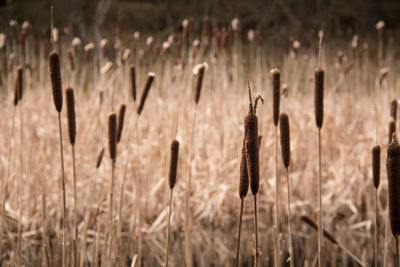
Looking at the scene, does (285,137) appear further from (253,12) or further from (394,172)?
(253,12)

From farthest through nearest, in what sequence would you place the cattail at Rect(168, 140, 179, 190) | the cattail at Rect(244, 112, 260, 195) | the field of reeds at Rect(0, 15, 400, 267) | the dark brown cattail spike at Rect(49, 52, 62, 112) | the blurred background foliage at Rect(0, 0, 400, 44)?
1. the blurred background foliage at Rect(0, 0, 400, 44)
2. the field of reeds at Rect(0, 15, 400, 267)
3. the cattail at Rect(168, 140, 179, 190)
4. the dark brown cattail spike at Rect(49, 52, 62, 112)
5. the cattail at Rect(244, 112, 260, 195)

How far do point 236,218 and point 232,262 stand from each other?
46 centimetres

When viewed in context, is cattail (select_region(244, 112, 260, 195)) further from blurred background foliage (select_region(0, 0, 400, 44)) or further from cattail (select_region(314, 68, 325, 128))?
blurred background foliage (select_region(0, 0, 400, 44))

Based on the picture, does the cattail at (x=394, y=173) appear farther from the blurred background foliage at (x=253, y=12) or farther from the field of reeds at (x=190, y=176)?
the blurred background foliage at (x=253, y=12)

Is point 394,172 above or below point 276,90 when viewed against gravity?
below

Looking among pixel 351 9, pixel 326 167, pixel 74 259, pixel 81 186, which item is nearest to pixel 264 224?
pixel 326 167

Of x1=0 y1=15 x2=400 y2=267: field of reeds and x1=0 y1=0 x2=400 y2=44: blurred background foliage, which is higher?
x1=0 y1=0 x2=400 y2=44: blurred background foliage

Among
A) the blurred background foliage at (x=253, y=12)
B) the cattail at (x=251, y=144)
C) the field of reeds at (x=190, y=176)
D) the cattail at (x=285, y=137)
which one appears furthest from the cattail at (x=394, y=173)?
the blurred background foliage at (x=253, y=12)

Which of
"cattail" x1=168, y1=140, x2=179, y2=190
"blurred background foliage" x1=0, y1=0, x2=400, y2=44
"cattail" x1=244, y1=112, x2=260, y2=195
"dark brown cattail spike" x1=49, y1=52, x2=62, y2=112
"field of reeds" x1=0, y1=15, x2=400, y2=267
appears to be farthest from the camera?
"blurred background foliage" x1=0, y1=0, x2=400, y2=44

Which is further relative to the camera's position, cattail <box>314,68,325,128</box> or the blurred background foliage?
the blurred background foliage

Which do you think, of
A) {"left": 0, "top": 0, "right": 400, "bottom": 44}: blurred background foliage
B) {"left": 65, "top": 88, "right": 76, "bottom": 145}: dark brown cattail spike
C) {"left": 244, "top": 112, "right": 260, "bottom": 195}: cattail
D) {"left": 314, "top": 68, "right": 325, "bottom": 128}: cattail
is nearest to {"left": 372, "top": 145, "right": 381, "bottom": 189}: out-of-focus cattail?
{"left": 314, "top": 68, "right": 325, "bottom": 128}: cattail

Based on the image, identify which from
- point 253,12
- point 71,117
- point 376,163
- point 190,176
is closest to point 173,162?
point 71,117

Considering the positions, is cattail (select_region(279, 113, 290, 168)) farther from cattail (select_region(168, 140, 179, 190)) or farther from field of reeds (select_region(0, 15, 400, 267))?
field of reeds (select_region(0, 15, 400, 267))

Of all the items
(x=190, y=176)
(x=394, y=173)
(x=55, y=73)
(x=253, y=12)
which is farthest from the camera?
(x=253, y=12)
